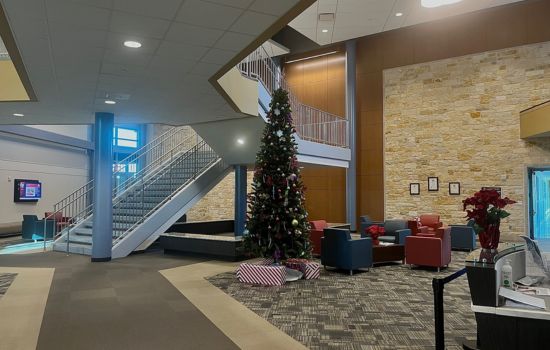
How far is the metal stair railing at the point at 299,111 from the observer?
354 inches

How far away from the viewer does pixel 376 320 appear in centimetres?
492

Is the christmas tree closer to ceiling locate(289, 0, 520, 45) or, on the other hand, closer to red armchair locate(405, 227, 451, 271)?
red armchair locate(405, 227, 451, 271)

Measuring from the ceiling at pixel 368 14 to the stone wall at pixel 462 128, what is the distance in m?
2.04

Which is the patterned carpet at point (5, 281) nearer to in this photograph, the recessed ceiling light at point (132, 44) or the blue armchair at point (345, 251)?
the recessed ceiling light at point (132, 44)

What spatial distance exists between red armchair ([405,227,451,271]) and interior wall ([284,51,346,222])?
26.0ft

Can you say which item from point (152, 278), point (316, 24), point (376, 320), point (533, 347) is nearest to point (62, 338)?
point (152, 278)

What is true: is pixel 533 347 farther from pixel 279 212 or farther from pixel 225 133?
pixel 225 133

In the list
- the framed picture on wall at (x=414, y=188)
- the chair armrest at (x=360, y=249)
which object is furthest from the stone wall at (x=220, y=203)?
the chair armrest at (x=360, y=249)

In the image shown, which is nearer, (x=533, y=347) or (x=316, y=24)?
(x=533, y=347)

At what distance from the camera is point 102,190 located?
30.0ft

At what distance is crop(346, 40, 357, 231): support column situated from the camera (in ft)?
51.7

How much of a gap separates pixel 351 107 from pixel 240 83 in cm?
884

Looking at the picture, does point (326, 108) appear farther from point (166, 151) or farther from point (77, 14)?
point (77, 14)

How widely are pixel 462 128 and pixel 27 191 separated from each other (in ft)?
52.4
